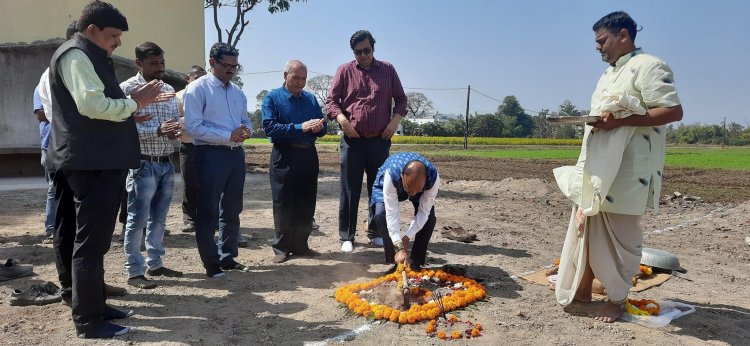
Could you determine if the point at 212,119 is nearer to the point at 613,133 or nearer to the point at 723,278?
the point at 613,133

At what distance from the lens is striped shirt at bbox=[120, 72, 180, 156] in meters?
5.20

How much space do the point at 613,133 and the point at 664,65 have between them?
1.90 ft

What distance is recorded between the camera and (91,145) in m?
3.72

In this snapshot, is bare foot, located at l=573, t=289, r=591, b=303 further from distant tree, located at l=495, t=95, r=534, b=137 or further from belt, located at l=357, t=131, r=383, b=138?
distant tree, located at l=495, t=95, r=534, b=137

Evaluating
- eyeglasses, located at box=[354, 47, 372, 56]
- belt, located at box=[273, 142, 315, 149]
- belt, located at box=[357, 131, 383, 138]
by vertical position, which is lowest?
belt, located at box=[273, 142, 315, 149]

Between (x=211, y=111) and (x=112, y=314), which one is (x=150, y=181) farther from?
(x=112, y=314)

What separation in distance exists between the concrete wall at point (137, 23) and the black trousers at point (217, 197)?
1146 centimetres

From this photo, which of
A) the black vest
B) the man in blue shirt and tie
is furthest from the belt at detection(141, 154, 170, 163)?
the black vest

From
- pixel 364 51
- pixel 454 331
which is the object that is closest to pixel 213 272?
pixel 454 331

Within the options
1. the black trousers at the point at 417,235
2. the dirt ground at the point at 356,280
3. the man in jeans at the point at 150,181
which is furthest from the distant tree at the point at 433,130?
the man in jeans at the point at 150,181

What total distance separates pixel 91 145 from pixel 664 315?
437 centimetres

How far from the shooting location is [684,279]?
5750mm

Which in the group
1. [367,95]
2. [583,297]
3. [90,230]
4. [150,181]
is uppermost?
[367,95]

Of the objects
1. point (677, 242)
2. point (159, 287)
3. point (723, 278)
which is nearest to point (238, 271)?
point (159, 287)
